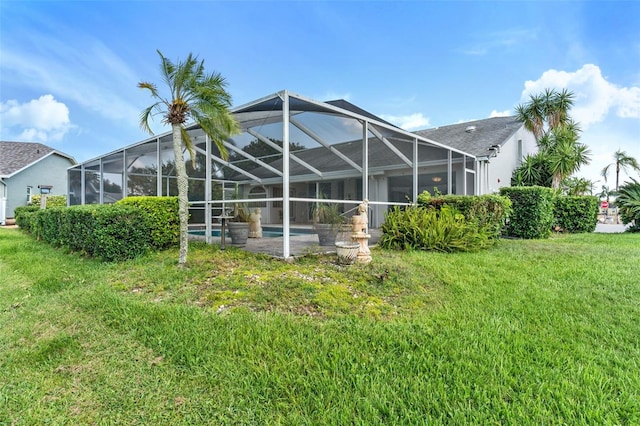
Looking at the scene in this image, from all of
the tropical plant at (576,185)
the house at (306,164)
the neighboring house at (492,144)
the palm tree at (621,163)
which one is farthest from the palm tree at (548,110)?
the palm tree at (621,163)

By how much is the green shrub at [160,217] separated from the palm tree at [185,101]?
1.58 metres

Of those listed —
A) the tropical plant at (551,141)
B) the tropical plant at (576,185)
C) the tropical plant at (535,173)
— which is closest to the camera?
the tropical plant at (551,141)

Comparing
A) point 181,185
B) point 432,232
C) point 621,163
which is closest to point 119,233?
point 181,185

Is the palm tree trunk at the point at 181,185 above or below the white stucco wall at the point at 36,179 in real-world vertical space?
below

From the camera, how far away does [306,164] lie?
11180 millimetres

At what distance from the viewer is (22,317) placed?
3.78 meters

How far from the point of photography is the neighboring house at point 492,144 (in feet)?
38.3

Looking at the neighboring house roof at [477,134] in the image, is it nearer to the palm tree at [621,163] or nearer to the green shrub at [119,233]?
the green shrub at [119,233]

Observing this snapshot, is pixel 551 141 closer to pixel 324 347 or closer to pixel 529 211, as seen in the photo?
pixel 529 211

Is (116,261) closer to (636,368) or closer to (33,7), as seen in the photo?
(636,368)

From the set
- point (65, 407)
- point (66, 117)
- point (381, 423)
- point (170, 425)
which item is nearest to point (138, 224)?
point (65, 407)

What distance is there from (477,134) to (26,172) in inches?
1080

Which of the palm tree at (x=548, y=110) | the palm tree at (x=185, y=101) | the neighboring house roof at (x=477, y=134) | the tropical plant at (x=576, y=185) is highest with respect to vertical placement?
the palm tree at (x=548, y=110)

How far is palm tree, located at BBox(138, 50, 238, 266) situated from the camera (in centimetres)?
518
